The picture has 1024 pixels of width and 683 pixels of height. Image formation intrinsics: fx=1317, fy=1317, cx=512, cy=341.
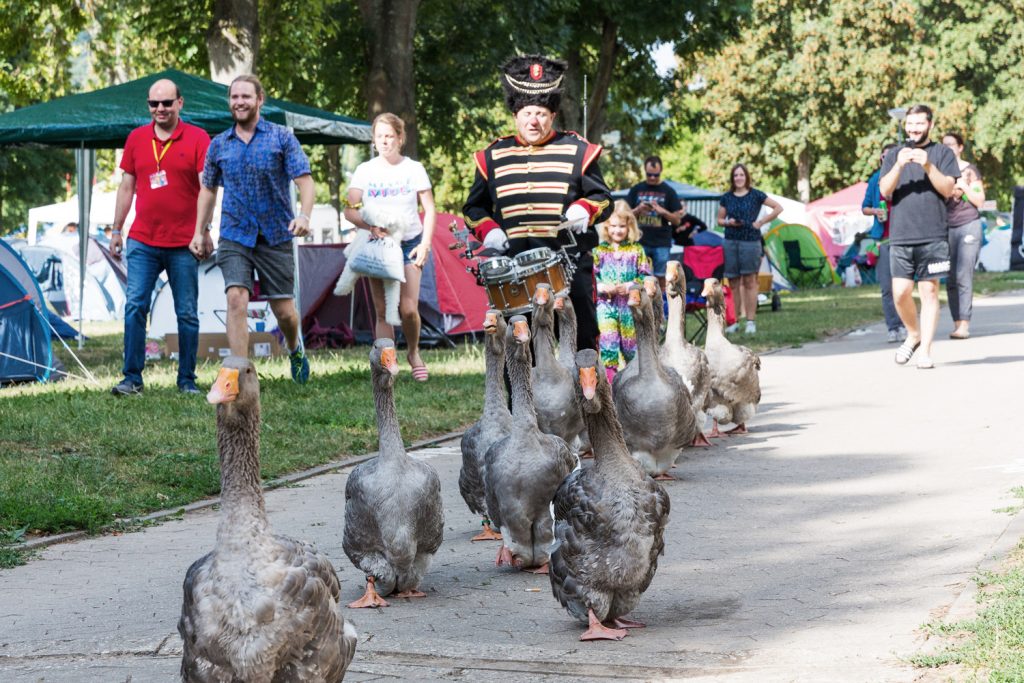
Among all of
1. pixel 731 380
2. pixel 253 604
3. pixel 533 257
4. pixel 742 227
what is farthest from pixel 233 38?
pixel 253 604

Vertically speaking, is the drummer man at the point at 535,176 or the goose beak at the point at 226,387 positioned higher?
the drummer man at the point at 535,176

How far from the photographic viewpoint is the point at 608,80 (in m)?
28.4

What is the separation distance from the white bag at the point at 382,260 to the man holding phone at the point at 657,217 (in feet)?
16.6

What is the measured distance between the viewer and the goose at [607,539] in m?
5.19

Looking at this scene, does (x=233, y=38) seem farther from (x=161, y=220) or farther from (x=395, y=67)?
(x=161, y=220)

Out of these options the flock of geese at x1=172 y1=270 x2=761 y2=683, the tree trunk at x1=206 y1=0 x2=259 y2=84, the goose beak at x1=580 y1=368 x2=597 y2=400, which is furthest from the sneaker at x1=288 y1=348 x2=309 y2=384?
the goose beak at x1=580 y1=368 x2=597 y2=400

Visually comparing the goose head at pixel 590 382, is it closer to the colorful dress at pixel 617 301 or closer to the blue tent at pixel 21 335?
the colorful dress at pixel 617 301

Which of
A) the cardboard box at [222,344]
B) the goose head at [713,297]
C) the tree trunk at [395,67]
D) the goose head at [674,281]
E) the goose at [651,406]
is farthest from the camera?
the tree trunk at [395,67]

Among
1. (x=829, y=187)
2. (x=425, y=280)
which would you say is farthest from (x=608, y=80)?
(x=829, y=187)

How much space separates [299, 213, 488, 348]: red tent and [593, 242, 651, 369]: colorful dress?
237 inches

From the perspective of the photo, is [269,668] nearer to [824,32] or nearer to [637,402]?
[637,402]

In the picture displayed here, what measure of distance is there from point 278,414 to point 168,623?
5253mm

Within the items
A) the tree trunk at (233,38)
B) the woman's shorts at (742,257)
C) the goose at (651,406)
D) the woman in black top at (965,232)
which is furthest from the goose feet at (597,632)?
the tree trunk at (233,38)

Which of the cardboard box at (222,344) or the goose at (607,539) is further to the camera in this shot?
the cardboard box at (222,344)
